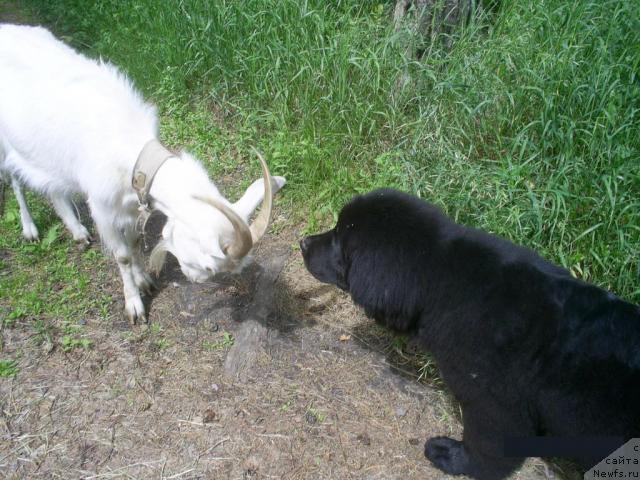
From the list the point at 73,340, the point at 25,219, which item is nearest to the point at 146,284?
the point at 73,340

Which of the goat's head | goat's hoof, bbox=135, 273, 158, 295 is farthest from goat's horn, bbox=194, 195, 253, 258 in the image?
goat's hoof, bbox=135, 273, 158, 295

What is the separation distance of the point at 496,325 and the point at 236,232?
1237 mm

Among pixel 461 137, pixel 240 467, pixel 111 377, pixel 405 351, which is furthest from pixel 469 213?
pixel 111 377

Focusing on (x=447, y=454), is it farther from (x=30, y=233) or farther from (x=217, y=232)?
(x=30, y=233)

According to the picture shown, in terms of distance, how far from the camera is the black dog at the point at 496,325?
2089 mm

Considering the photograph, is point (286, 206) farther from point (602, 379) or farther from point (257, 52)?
point (602, 379)

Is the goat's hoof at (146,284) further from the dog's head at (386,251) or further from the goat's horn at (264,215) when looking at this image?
the dog's head at (386,251)

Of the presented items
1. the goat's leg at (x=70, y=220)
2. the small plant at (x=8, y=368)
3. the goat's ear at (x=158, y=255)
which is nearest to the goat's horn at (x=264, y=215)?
the goat's ear at (x=158, y=255)

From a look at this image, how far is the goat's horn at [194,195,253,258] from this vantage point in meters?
2.37

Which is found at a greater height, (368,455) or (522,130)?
(522,130)

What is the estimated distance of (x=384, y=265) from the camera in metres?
2.41

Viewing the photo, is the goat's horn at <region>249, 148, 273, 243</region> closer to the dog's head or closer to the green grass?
the dog's head

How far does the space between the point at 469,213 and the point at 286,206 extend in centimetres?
146

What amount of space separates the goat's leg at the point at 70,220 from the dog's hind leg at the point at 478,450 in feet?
9.10
